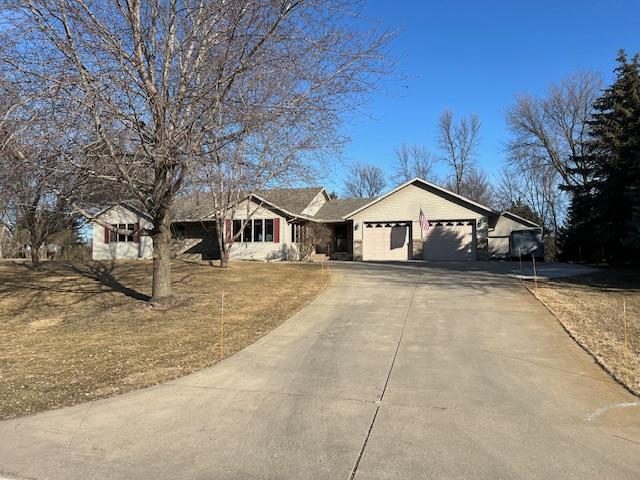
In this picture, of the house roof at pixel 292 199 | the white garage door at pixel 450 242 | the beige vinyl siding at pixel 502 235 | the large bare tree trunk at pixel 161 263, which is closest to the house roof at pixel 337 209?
the house roof at pixel 292 199

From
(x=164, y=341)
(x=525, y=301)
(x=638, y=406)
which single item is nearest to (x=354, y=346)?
(x=164, y=341)

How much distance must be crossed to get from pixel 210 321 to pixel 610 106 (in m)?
25.8

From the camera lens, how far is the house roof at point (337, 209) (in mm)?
32213

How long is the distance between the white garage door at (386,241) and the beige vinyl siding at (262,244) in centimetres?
469

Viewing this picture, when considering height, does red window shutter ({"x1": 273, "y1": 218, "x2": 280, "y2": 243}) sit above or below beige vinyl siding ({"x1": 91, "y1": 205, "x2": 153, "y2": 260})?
above

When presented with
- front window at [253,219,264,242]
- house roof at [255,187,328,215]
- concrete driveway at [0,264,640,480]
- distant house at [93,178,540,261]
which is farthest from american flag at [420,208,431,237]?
concrete driveway at [0,264,640,480]

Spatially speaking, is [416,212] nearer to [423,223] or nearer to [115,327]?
[423,223]

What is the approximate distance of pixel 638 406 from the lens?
5.24 metres

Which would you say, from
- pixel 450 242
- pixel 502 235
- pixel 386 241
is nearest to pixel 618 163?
pixel 450 242

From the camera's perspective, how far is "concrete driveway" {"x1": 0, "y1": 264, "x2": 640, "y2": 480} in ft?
12.9

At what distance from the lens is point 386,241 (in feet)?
97.1

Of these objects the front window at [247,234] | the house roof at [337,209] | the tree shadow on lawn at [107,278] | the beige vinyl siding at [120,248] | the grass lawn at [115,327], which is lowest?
the grass lawn at [115,327]

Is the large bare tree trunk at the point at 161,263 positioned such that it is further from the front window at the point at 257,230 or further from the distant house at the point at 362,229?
the front window at the point at 257,230

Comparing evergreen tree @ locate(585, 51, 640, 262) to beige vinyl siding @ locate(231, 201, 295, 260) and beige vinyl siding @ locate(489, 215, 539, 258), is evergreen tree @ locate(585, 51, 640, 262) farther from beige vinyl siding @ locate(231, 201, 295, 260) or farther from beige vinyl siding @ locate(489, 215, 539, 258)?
beige vinyl siding @ locate(231, 201, 295, 260)
